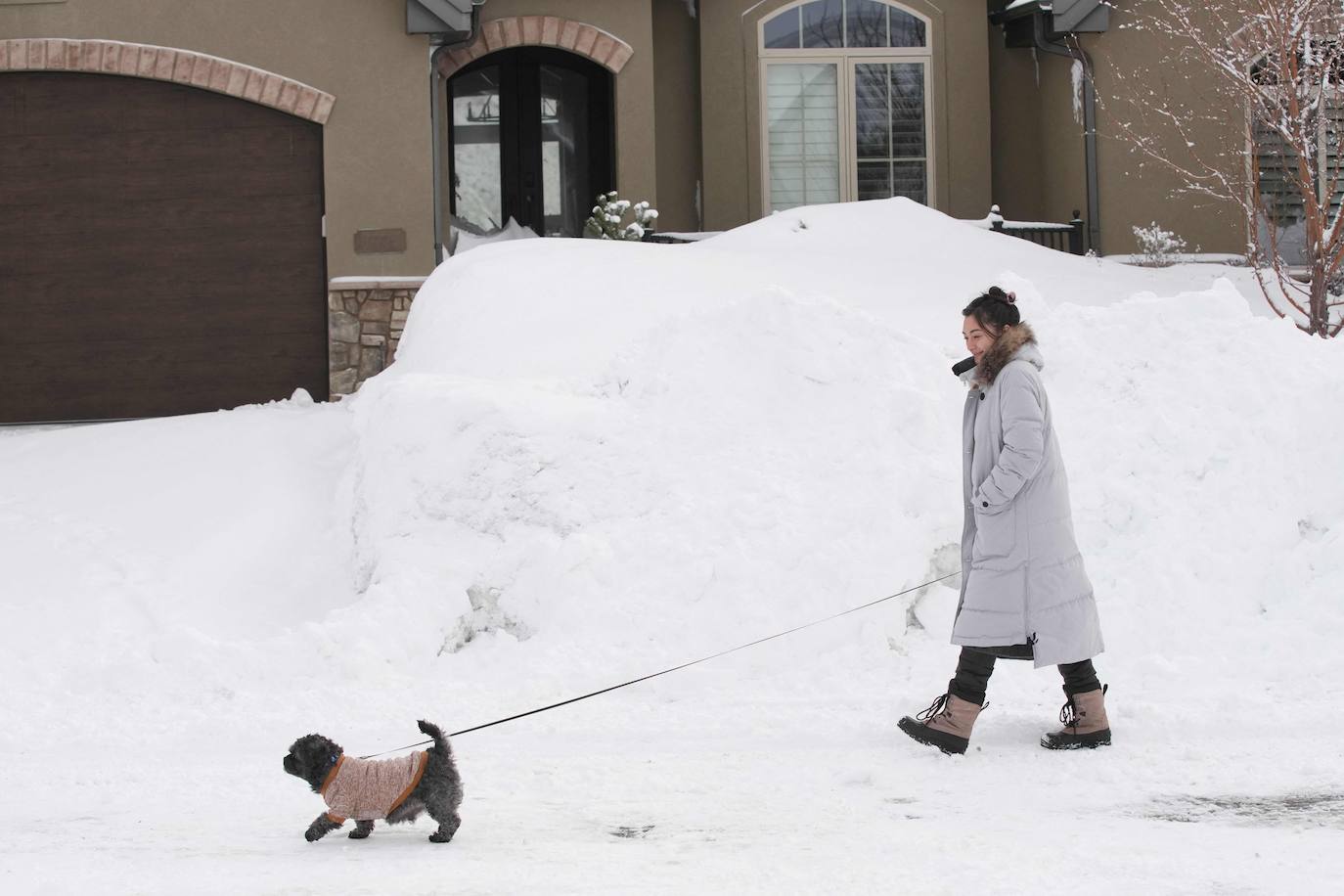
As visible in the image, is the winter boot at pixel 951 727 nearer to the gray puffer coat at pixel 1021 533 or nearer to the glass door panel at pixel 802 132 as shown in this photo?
the gray puffer coat at pixel 1021 533

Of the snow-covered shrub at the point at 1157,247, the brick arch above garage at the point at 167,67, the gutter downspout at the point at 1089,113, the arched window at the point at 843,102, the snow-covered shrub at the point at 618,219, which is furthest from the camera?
the arched window at the point at 843,102

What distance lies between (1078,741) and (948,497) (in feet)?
6.47

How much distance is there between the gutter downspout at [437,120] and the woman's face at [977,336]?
25.7 ft

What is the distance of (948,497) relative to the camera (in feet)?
21.0

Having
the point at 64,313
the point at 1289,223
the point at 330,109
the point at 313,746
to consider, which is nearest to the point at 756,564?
the point at 313,746

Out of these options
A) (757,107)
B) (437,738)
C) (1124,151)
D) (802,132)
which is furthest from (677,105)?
(437,738)

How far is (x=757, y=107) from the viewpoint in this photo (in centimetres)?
1377

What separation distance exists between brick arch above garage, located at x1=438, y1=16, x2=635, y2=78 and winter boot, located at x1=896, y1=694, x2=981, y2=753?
946 cm

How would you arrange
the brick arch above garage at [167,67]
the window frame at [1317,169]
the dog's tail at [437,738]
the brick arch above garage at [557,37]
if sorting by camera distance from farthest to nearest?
the brick arch above garage at [557,37], the brick arch above garage at [167,67], the window frame at [1317,169], the dog's tail at [437,738]

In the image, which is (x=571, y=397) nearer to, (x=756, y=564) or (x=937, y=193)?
(x=756, y=564)

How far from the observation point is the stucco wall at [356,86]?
1175 cm

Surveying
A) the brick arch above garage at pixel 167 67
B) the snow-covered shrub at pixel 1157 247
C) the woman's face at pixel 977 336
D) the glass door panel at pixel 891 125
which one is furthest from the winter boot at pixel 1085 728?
the glass door panel at pixel 891 125

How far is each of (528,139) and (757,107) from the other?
2.50m

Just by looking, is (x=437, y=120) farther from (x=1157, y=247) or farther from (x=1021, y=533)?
(x=1021, y=533)
